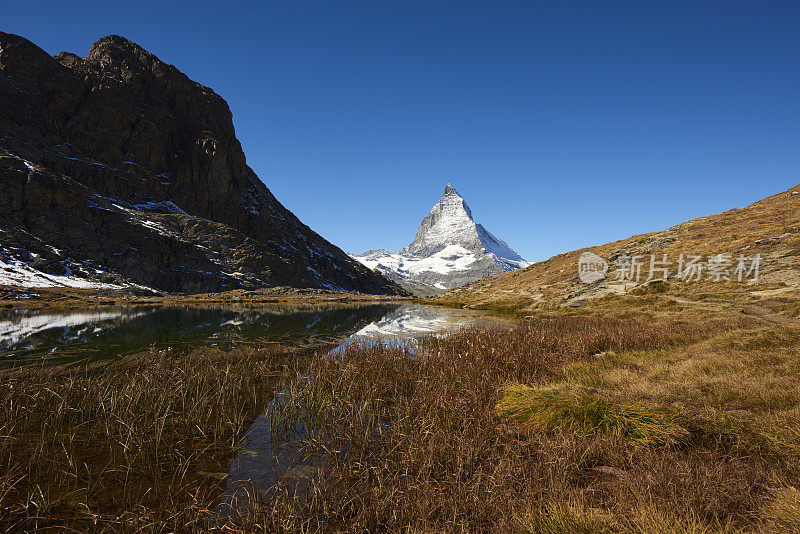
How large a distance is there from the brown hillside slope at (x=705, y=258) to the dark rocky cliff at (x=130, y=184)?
114m

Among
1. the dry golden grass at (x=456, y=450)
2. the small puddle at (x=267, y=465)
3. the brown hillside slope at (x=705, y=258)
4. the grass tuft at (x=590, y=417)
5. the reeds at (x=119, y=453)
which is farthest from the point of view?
the brown hillside slope at (x=705, y=258)

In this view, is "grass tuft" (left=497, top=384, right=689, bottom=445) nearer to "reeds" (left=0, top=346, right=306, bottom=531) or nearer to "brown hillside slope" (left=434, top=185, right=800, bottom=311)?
"reeds" (left=0, top=346, right=306, bottom=531)

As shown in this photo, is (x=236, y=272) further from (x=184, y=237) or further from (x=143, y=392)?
(x=143, y=392)

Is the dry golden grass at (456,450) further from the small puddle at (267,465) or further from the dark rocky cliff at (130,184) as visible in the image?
the dark rocky cliff at (130,184)

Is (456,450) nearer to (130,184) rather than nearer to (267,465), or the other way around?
(267,465)

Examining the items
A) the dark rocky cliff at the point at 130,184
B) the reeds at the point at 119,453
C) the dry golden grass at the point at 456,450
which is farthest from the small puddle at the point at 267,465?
the dark rocky cliff at the point at 130,184

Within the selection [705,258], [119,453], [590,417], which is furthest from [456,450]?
[705,258]

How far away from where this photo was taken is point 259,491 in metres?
4.92

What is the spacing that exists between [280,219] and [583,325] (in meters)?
198

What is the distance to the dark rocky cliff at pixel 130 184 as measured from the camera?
10531cm

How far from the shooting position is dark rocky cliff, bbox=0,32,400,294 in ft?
346

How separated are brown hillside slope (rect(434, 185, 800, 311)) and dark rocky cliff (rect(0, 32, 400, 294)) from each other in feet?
373

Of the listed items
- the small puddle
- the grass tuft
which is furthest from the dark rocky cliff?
the grass tuft

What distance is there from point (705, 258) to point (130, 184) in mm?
195062
